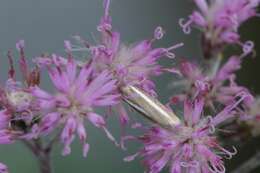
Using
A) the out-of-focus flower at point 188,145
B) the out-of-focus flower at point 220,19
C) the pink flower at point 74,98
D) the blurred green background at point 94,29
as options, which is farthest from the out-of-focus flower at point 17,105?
the blurred green background at point 94,29

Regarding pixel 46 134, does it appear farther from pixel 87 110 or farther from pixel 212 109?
pixel 212 109

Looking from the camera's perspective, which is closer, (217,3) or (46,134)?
(46,134)

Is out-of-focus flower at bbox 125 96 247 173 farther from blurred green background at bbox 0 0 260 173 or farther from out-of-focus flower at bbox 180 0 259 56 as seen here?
blurred green background at bbox 0 0 260 173

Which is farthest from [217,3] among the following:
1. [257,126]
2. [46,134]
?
[46,134]

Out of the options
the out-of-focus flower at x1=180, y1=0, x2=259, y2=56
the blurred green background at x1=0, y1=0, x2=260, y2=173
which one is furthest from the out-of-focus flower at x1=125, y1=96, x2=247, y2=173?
the blurred green background at x1=0, y1=0, x2=260, y2=173

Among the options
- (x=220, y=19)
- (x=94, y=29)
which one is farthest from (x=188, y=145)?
(x=94, y=29)

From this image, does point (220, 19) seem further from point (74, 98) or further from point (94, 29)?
point (94, 29)
